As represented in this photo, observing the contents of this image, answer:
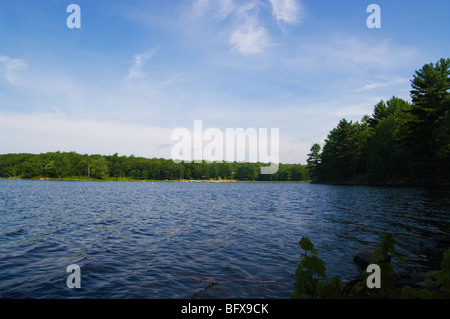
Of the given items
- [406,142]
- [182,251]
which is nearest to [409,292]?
[182,251]

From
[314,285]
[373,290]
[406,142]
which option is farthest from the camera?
[406,142]

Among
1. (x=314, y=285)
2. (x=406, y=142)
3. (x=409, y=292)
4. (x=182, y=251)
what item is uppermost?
(x=406, y=142)

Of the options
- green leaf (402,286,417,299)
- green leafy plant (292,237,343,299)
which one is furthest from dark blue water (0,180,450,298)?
green leaf (402,286,417,299)

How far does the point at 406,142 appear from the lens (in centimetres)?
6919

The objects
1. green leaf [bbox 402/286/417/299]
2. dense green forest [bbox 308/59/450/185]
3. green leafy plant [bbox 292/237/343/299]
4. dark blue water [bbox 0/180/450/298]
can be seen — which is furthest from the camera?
dense green forest [bbox 308/59/450/185]

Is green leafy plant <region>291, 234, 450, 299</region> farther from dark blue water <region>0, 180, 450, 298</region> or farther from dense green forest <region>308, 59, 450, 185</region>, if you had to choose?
dense green forest <region>308, 59, 450, 185</region>

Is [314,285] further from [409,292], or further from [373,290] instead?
[409,292]

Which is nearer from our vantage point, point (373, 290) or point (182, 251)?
point (373, 290)

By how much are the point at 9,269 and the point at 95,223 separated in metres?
11.4

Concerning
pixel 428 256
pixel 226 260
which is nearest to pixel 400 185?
pixel 428 256

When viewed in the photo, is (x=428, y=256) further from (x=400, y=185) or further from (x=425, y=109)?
(x=400, y=185)

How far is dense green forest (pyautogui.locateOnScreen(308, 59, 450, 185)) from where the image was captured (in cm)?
5816

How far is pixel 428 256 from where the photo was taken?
13.4m
